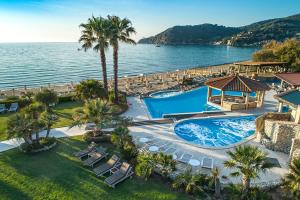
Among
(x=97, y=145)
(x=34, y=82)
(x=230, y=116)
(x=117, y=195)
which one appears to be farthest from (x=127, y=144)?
(x=34, y=82)

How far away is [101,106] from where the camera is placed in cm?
1658

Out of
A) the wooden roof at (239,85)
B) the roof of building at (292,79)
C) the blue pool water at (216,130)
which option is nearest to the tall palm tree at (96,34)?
the blue pool water at (216,130)

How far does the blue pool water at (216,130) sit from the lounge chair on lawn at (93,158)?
672cm

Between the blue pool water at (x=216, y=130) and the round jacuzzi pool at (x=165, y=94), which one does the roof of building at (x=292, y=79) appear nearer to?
the blue pool water at (x=216, y=130)

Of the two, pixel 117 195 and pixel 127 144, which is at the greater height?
pixel 127 144

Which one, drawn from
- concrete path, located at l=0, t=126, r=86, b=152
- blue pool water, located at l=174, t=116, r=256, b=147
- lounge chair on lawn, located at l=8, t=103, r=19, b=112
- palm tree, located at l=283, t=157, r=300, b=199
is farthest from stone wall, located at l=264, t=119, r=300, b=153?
lounge chair on lawn, located at l=8, t=103, r=19, b=112

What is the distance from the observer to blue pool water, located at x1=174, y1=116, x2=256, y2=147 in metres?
18.1

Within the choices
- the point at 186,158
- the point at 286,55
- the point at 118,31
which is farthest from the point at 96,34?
the point at 286,55

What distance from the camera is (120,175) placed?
1253 centimetres

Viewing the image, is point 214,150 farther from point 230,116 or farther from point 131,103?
point 131,103

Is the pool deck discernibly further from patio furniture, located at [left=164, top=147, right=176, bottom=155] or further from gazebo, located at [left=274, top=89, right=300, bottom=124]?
gazebo, located at [left=274, top=89, right=300, bottom=124]

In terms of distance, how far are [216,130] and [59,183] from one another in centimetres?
1299

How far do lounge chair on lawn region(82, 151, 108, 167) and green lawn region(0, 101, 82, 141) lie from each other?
264 inches

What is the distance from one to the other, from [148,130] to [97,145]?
4.42 meters
